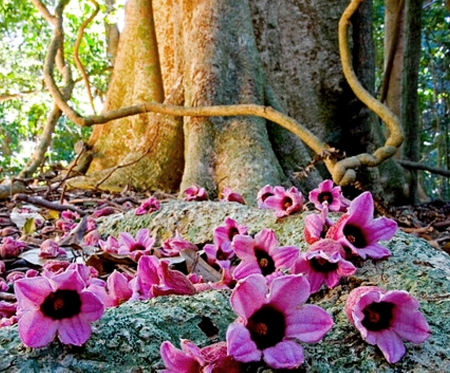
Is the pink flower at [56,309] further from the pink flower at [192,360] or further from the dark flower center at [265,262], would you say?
the dark flower center at [265,262]

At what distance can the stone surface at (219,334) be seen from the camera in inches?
24.7

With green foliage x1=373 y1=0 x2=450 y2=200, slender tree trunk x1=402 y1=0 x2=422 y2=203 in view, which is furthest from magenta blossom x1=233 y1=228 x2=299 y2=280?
green foliage x1=373 y1=0 x2=450 y2=200

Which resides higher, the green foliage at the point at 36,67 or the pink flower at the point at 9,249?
the green foliage at the point at 36,67

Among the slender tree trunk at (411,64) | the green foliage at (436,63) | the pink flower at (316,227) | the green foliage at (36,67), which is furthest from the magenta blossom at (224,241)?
the green foliage at (436,63)

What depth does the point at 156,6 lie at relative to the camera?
13.9ft

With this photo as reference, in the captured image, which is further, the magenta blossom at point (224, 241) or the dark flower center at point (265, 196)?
the dark flower center at point (265, 196)

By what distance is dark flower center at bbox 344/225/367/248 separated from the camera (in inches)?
36.5

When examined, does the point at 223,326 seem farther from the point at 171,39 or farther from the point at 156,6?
the point at 156,6

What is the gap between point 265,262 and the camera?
906mm

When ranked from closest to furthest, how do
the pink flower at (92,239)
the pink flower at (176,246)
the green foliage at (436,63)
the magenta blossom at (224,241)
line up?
the magenta blossom at (224,241)
the pink flower at (176,246)
the pink flower at (92,239)
the green foliage at (436,63)

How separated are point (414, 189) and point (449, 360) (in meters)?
3.91

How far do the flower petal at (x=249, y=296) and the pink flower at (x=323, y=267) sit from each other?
0.84 ft

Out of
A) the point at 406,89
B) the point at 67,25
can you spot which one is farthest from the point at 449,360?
the point at 67,25

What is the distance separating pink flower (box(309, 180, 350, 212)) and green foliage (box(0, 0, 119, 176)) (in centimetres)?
663
